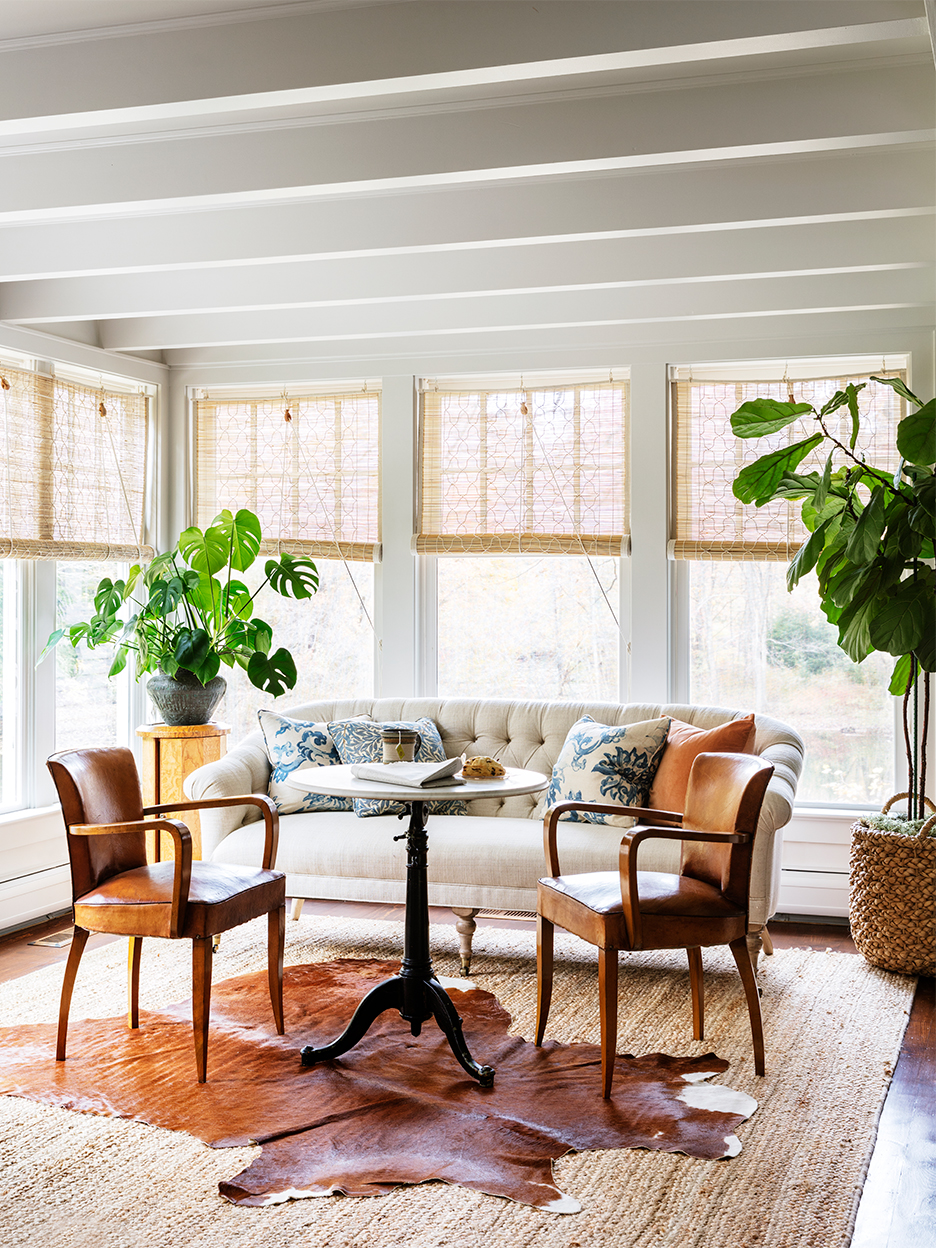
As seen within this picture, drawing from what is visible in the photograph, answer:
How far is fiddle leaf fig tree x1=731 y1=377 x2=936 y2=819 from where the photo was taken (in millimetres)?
3701

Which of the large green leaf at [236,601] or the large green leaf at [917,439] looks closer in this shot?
the large green leaf at [917,439]

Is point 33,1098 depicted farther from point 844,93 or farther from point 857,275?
point 857,275

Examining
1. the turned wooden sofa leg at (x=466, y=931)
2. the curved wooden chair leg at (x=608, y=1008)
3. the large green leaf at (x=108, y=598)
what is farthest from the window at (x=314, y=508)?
the curved wooden chair leg at (x=608, y=1008)

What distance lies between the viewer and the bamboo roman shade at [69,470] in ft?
16.0

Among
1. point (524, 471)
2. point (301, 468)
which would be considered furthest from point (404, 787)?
point (301, 468)

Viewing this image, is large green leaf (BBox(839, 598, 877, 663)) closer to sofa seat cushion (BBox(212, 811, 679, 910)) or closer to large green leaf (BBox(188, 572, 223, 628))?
sofa seat cushion (BBox(212, 811, 679, 910))

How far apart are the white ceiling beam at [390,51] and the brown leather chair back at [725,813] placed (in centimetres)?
187

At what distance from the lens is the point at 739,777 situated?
322 cm

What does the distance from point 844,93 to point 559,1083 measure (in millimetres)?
2812

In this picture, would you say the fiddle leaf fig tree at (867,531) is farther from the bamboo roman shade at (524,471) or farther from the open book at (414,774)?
the open book at (414,774)

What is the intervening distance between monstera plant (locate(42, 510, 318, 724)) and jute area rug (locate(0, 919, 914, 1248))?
1573 millimetres

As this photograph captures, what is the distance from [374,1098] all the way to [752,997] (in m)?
1.09

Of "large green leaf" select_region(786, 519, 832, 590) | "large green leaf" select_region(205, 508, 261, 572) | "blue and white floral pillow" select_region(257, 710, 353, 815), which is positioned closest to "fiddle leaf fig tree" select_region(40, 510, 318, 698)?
"large green leaf" select_region(205, 508, 261, 572)

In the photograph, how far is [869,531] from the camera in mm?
3705
